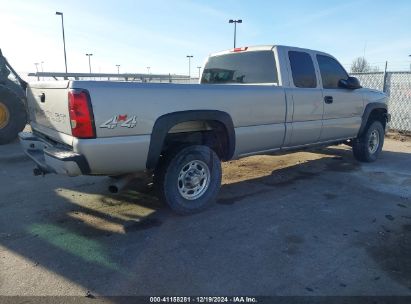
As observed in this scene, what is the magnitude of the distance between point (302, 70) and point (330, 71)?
2.81 ft

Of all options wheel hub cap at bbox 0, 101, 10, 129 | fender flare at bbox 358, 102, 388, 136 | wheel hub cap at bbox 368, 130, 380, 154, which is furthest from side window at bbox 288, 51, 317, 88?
wheel hub cap at bbox 0, 101, 10, 129

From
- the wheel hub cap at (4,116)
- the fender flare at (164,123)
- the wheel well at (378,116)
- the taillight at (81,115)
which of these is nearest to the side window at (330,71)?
the wheel well at (378,116)

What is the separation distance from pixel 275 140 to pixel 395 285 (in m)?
2.64

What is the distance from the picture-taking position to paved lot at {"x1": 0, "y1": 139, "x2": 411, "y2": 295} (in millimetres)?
3039

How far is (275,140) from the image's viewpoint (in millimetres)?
5320

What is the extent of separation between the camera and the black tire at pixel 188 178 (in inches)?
171

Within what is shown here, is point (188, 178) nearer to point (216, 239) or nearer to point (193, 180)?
point (193, 180)

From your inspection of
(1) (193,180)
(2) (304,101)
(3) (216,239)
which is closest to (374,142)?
(2) (304,101)

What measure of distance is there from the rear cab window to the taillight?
2.85 metres

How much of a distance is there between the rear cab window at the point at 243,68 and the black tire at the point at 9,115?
16.1 ft

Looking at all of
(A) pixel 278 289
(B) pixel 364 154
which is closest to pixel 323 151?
(B) pixel 364 154

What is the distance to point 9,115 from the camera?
8.70m

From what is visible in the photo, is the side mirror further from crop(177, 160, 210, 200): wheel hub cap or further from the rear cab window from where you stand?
crop(177, 160, 210, 200): wheel hub cap

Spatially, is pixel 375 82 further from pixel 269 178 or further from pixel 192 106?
pixel 192 106
